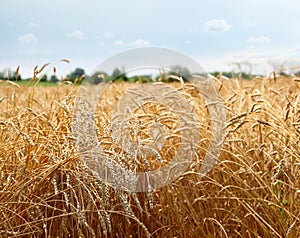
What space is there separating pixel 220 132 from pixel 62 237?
88 centimetres

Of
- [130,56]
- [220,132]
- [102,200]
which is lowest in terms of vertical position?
[102,200]

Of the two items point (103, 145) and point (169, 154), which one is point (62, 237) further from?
point (169, 154)

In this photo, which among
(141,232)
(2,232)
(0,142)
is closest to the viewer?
(2,232)

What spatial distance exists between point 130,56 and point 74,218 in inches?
34.8

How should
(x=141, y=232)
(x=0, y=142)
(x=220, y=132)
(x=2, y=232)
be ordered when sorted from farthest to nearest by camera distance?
(x=220, y=132) → (x=0, y=142) → (x=141, y=232) → (x=2, y=232)

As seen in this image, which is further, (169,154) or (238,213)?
(169,154)

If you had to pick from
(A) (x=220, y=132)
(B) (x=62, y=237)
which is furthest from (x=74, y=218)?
(A) (x=220, y=132)

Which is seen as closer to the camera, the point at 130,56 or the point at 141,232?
the point at 141,232

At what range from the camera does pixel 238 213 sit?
1.82 m

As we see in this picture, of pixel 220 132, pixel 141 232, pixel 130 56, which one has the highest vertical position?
pixel 130 56

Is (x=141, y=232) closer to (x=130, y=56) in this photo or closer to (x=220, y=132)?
(x=220, y=132)

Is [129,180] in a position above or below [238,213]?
above

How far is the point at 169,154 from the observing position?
2.02 m

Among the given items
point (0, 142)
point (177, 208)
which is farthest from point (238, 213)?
point (0, 142)
